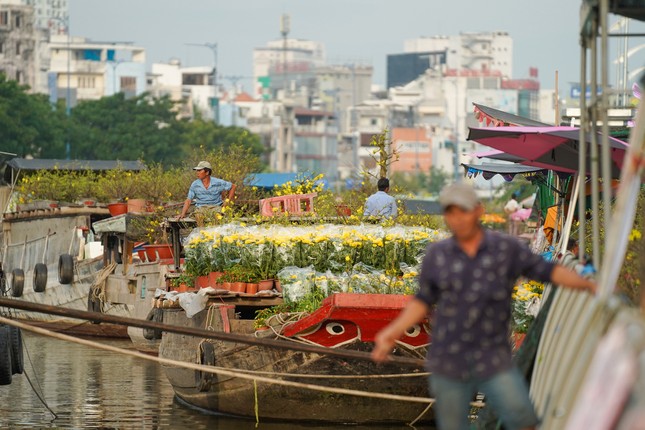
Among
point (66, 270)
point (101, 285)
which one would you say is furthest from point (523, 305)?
point (66, 270)

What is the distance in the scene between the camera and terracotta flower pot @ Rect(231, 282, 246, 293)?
605 inches

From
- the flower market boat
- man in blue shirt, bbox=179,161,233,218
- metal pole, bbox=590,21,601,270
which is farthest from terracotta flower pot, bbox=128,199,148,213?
metal pole, bbox=590,21,601,270

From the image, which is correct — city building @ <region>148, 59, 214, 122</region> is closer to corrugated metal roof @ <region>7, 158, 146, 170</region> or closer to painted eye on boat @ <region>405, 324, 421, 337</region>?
corrugated metal roof @ <region>7, 158, 146, 170</region>

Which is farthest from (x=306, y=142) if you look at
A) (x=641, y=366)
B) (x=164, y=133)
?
(x=641, y=366)

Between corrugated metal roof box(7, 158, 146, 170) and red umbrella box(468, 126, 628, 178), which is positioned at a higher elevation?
red umbrella box(468, 126, 628, 178)

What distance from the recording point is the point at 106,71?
15112 centimetres

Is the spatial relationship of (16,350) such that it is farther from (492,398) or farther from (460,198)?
(460,198)

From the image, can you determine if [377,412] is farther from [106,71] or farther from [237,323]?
[106,71]

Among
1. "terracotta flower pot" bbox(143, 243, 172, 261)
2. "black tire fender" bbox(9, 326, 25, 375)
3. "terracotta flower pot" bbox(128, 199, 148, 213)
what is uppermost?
"terracotta flower pot" bbox(128, 199, 148, 213)

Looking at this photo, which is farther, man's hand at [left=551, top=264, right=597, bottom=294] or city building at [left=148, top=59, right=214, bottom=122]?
city building at [left=148, top=59, right=214, bottom=122]

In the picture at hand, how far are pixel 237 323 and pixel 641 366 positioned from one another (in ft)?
32.4

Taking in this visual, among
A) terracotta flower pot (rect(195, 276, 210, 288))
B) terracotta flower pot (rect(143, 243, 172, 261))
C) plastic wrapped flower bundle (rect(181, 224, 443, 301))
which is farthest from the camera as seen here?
terracotta flower pot (rect(143, 243, 172, 261))

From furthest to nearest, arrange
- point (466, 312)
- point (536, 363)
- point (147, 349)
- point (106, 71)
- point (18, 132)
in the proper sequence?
1. point (106, 71)
2. point (18, 132)
3. point (147, 349)
4. point (536, 363)
5. point (466, 312)

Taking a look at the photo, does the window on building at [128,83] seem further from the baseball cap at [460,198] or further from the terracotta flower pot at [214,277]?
the baseball cap at [460,198]
